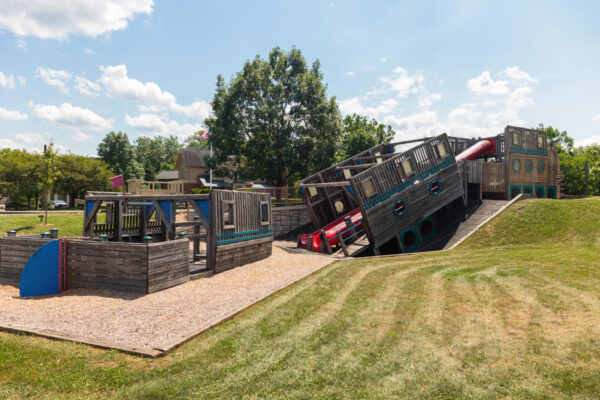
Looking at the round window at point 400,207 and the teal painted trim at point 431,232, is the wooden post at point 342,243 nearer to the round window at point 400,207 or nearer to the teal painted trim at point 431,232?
the round window at point 400,207

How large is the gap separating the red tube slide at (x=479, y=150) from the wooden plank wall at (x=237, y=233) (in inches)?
638

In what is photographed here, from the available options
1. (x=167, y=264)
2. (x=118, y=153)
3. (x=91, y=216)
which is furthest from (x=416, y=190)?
(x=118, y=153)

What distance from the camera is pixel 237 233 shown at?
1344 cm

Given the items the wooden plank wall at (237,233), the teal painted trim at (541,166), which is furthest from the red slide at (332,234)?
the teal painted trim at (541,166)

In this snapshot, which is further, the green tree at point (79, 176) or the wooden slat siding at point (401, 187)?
the green tree at point (79, 176)

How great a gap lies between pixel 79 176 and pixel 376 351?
43814 millimetres

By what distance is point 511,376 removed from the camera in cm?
486

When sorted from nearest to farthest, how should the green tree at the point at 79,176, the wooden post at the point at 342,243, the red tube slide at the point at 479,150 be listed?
the wooden post at the point at 342,243, the red tube slide at the point at 479,150, the green tree at the point at 79,176

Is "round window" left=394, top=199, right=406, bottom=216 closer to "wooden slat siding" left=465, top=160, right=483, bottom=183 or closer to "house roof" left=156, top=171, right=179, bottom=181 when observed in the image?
"wooden slat siding" left=465, top=160, right=483, bottom=183

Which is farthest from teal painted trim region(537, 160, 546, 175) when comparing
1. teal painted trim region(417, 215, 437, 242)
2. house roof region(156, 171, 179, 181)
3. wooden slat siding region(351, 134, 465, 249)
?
house roof region(156, 171, 179, 181)

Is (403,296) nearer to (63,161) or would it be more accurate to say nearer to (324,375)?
(324,375)

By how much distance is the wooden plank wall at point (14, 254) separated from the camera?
36.5 ft

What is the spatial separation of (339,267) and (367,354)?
280 inches

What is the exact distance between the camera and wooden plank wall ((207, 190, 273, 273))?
1216 centimetres
